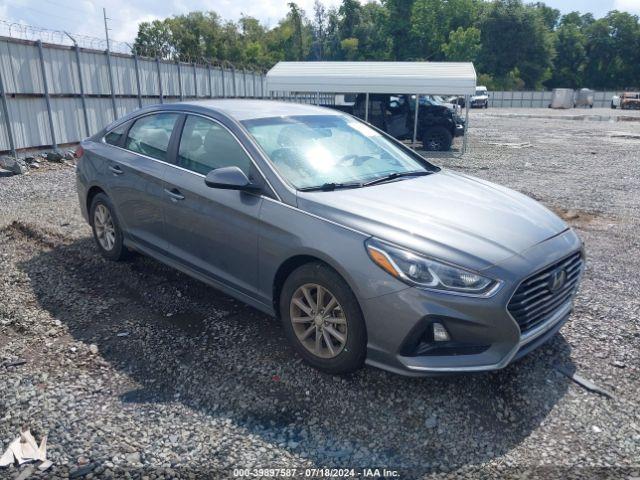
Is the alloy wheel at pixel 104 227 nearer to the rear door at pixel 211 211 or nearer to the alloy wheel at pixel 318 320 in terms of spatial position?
the rear door at pixel 211 211

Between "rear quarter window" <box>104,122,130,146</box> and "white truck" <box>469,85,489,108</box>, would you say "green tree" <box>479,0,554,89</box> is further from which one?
"rear quarter window" <box>104,122,130,146</box>

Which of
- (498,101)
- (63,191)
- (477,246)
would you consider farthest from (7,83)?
(498,101)

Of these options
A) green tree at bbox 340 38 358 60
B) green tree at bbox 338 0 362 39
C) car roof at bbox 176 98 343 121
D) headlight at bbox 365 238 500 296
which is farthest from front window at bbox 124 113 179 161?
green tree at bbox 338 0 362 39

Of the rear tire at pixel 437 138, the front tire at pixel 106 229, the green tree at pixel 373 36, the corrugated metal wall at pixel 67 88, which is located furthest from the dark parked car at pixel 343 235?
the green tree at pixel 373 36

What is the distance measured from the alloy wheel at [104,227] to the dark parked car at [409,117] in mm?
12885

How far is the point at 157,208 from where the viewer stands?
439 cm

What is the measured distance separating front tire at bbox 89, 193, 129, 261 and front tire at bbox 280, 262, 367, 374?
2336 mm

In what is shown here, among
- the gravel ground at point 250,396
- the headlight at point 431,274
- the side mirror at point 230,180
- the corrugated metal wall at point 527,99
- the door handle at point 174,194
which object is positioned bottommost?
the corrugated metal wall at point 527,99

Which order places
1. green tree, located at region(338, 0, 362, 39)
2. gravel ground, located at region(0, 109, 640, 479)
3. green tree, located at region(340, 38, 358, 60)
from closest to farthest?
gravel ground, located at region(0, 109, 640, 479), green tree, located at region(340, 38, 358, 60), green tree, located at region(338, 0, 362, 39)

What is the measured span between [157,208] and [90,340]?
1195mm

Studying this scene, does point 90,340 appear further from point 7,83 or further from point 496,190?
point 7,83

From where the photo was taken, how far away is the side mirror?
3508mm

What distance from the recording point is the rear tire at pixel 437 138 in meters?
17.0

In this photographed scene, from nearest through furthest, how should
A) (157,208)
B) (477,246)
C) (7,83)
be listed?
(477,246) → (157,208) → (7,83)
